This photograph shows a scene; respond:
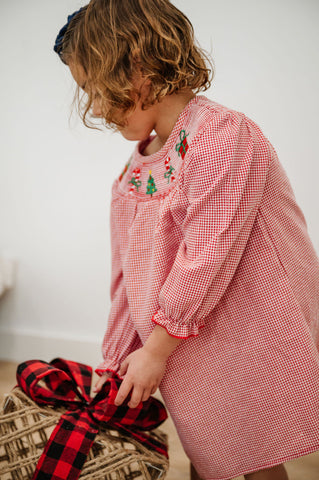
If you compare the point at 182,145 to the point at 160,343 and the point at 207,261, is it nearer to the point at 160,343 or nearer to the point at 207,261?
the point at 207,261

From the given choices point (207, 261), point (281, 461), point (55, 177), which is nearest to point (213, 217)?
point (207, 261)

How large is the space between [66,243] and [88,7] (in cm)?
114

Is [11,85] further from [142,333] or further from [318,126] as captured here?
[142,333]

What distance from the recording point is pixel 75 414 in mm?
787

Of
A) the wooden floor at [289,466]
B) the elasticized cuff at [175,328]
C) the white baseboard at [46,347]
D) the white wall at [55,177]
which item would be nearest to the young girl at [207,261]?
the elasticized cuff at [175,328]

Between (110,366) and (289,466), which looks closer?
(110,366)

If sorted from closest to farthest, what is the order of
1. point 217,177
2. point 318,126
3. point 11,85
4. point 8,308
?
point 217,177
point 318,126
point 11,85
point 8,308

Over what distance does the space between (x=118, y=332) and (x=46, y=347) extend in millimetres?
1052

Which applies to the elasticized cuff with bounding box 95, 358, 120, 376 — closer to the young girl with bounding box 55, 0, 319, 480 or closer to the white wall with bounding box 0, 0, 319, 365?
the young girl with bounding box 55, 0, 319, 480

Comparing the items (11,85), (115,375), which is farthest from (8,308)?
(115,375)

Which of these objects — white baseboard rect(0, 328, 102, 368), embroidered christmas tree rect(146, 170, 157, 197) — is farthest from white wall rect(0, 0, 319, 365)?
embroidered christmas tree rect(146, 170, 157, 197)

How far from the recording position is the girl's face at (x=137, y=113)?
778 mm

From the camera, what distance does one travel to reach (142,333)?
0.79 m

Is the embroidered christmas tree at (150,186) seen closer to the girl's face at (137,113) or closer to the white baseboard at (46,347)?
the girl's face at (137,113)
